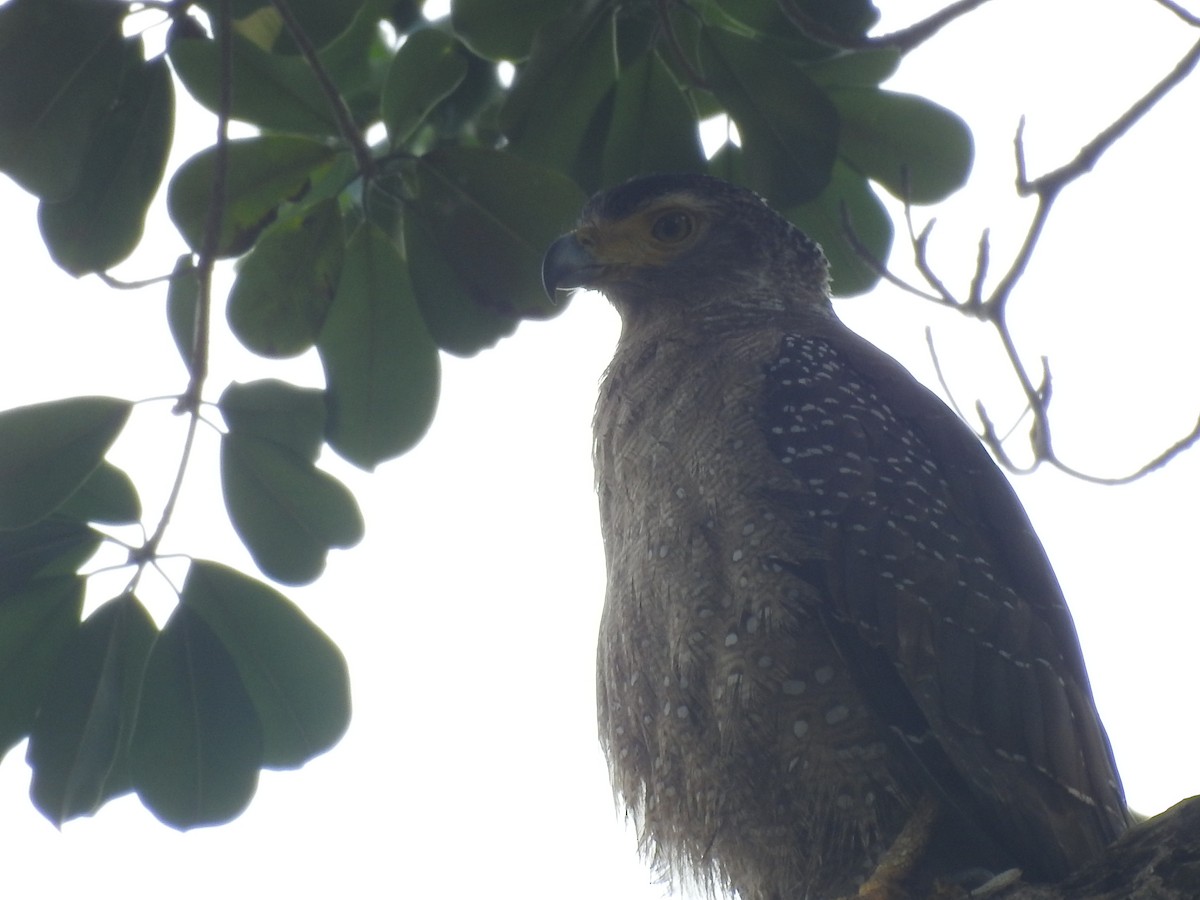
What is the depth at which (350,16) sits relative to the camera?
3475 mm

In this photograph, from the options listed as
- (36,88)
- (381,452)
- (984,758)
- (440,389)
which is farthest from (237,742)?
(984,758)

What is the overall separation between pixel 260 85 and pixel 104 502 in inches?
46.5

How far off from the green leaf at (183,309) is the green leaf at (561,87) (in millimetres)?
990

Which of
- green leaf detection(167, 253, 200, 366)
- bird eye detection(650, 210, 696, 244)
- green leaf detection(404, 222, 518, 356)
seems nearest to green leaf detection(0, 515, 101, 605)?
green leaf detection(167, 253, 200, 366)

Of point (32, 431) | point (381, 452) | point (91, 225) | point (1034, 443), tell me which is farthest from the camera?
point (381, 452)

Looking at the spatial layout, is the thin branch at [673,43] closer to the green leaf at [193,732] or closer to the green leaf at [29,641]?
the green leaf at [193,732]

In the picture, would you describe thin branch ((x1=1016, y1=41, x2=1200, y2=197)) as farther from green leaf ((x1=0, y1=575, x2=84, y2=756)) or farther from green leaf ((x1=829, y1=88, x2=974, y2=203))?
green leaf ((x1=0, y1=575, x2=84, y2=756))

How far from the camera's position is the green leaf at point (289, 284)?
3.66 m

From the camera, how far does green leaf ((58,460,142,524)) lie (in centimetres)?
354

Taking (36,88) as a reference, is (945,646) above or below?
below

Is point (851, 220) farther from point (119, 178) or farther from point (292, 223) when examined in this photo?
point (119, 178)

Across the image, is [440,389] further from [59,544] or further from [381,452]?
[59,544]

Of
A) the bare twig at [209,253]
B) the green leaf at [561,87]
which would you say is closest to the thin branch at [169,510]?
the bare twig at [209,253]

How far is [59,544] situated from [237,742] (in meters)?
0.72
